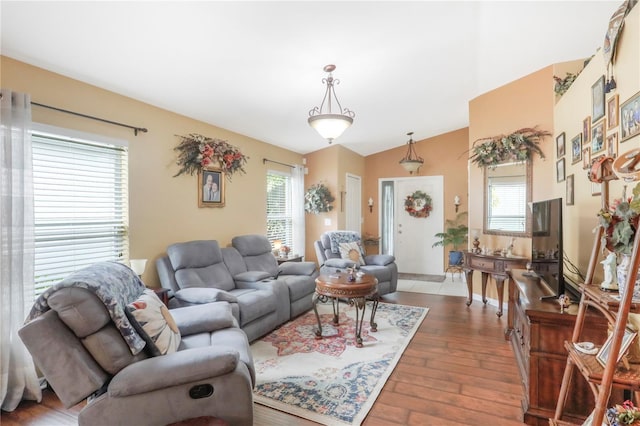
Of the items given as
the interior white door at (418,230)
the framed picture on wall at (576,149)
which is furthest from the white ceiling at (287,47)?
the interior white door at (418,230)

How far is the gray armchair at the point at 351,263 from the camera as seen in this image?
4512 mm

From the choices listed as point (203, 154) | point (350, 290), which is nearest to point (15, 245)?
point (203, 154)

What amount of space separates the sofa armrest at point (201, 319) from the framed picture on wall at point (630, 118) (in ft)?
8.92

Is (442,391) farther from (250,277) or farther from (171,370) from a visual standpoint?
(250,277)

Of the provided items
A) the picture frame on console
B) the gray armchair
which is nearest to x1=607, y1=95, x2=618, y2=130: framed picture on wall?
the gray armchair

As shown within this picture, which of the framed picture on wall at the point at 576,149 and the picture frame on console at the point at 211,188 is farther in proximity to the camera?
the picture frame on console at the point at 211,188

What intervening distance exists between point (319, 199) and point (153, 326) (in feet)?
13.1

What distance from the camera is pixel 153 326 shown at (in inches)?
70.6

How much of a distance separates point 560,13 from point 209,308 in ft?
12.1

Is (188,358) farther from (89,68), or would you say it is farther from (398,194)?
(398,194)

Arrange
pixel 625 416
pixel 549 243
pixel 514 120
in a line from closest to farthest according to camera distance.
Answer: pixel 625 416, pixel 549 243, pixel 514 120

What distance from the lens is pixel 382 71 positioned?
3189 millimetres

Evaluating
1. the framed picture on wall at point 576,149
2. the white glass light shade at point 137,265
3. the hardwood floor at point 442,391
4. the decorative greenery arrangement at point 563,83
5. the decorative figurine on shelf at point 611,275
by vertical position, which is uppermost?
the decorative greenery arrangement at point 563,83

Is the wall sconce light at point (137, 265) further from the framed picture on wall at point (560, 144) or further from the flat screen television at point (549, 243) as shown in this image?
the framed picture on wall at point (560, 144)
